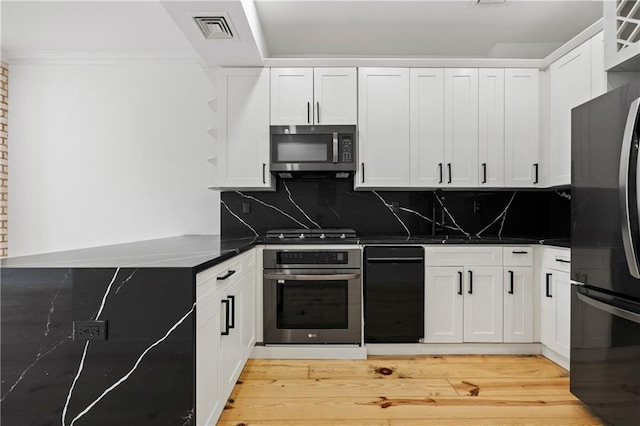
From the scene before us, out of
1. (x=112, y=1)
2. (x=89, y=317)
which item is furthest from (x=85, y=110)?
(x=89, y=317)

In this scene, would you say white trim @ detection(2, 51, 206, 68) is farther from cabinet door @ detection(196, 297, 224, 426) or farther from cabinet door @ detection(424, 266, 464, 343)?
cabinet door @ detection(424, 266, 464, 343)

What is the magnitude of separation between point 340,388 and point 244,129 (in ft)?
7.07

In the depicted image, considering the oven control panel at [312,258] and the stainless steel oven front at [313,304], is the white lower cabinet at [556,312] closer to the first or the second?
the stainless steel oven front at [313,304]

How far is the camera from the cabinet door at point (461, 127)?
10.1ft

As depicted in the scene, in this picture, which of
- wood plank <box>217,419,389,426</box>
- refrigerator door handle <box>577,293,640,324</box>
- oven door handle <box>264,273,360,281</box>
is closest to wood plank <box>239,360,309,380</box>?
wood plank <box>217,419,389,426</box>

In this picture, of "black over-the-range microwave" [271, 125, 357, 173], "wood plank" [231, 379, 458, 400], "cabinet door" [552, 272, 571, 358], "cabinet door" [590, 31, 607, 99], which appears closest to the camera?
"wood plank" [231, 379, 458, 400]

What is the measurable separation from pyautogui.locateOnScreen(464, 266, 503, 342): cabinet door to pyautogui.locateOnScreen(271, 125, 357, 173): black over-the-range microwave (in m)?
1.34

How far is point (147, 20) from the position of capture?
2959 mm

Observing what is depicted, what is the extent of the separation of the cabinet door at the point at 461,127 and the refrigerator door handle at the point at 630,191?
1.52 metres

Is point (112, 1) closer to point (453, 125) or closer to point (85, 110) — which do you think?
point (85, 110)

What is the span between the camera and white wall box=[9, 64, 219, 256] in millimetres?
3555

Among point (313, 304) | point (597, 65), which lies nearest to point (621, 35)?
point (597, 65)

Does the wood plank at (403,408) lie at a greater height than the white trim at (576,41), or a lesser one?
lesser

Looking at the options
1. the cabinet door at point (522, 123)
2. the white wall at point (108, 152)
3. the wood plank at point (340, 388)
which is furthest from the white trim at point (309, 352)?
the cabinet door at point (522, 123)
